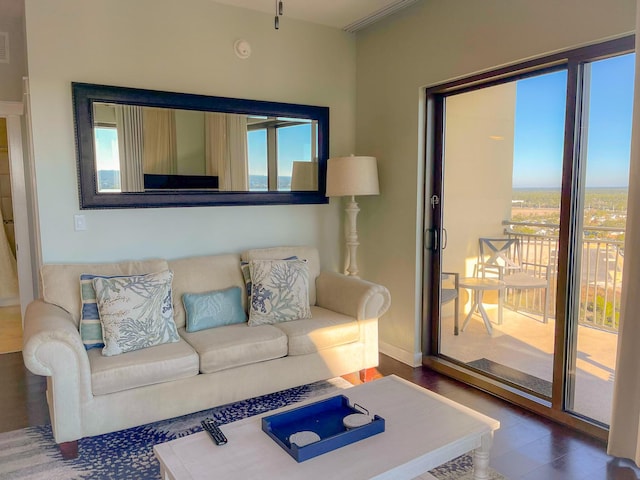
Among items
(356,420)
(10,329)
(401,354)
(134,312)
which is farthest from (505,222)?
(10,329)

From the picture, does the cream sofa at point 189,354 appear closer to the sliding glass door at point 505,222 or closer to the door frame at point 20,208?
the sliding glass door at point 505,222

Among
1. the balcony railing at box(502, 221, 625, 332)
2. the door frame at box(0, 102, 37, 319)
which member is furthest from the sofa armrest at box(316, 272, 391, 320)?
the door frame at box(0, 102, 37, 319)

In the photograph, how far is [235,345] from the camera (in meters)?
2.85

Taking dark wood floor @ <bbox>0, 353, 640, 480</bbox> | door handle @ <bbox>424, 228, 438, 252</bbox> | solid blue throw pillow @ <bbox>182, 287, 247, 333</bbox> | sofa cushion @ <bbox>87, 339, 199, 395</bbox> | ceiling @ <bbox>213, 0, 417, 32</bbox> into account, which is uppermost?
ceiling @ <bbox>213, 0, 417, 32</bbox>

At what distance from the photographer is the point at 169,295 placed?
297cm

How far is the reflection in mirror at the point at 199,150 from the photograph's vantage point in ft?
10.6

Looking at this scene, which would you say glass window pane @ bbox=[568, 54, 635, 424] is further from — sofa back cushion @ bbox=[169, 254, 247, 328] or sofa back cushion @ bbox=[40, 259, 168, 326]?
sofa back cushion @ bbox=[40, 259, 168, 326]

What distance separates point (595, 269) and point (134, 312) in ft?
8.74

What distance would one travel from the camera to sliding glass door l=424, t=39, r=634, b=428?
101 inches

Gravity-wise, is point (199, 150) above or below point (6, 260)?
above

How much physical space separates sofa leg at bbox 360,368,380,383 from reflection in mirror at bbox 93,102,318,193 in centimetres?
159

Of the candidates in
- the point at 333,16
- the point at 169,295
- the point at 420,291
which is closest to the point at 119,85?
the point at 169,295

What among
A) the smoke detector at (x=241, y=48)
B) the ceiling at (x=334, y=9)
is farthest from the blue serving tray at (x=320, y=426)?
the ceiling at (x=334, y=9)

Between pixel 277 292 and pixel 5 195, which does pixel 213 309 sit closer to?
pixel 277 292
